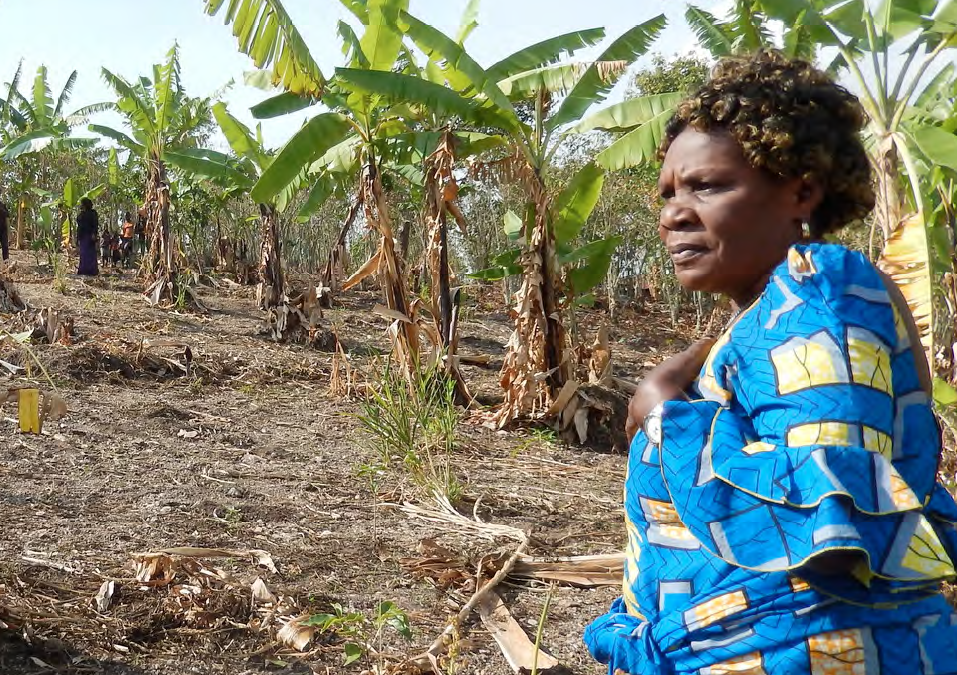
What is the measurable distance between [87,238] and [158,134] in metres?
3.44

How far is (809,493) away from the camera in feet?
2.93

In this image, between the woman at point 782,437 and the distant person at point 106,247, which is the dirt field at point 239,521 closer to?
the woman at point 782,437

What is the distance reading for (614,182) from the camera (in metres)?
14.6

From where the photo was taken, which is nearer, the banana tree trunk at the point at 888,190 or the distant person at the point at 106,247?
the banana tree trunk at the point at 888,190

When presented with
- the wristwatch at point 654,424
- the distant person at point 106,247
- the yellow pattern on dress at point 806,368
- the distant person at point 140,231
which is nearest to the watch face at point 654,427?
the wristwatch at point 654,424

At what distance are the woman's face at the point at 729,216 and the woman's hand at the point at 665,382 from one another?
0.31 ft

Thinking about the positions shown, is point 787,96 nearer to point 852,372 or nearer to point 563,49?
point 852,372

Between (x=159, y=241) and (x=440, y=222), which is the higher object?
(x=440, y=222)

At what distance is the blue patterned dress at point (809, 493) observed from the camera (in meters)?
0.90

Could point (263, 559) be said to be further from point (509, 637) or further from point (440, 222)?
point (440, 222)

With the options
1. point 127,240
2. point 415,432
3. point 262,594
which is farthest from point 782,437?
point 127,240

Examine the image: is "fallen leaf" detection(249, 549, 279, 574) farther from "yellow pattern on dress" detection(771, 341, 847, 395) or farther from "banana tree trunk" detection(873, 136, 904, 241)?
"banana tree trunk" detection(873, 136, 904, 241)

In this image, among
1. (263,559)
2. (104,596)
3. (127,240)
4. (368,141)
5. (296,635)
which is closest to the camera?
(296,635)

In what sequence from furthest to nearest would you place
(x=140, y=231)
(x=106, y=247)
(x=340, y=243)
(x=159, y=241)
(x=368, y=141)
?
(x=106, y=247), (x=140, y=231), (x=159, y=241), (x=340, y=243), (x=368, y=141)
